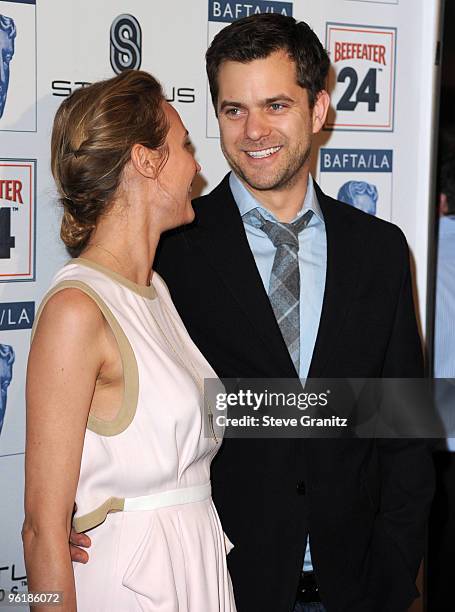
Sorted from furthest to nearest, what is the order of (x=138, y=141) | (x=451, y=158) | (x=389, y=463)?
(x=451, y=158), (x=389, y=463), (x=138, y=141)

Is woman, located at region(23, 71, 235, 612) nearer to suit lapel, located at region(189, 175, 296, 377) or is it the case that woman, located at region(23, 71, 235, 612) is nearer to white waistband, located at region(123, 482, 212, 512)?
white waistband, located at region(123, 482, 212, 512)

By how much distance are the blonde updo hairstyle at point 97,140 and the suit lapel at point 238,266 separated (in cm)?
40

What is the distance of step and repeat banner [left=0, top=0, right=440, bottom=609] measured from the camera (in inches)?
89.2

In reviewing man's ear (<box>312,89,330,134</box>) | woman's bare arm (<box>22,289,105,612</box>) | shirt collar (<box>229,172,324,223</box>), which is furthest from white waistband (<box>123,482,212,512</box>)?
man's ear (<box>312,89,330,134</box>)

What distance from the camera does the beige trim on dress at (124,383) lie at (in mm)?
Result: 1595

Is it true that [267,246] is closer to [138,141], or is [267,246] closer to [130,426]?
[138,141]

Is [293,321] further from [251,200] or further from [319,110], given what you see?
[319,110]

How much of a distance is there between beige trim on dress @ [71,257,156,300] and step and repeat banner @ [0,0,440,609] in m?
0.62

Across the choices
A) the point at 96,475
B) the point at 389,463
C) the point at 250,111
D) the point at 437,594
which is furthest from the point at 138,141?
the point at 437,594

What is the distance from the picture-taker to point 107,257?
1.74 meters

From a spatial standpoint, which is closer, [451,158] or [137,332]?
[137,332]

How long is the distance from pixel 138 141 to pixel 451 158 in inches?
57.1

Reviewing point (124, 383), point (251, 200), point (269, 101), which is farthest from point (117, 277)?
point (269, 101)

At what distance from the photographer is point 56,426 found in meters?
1.51
